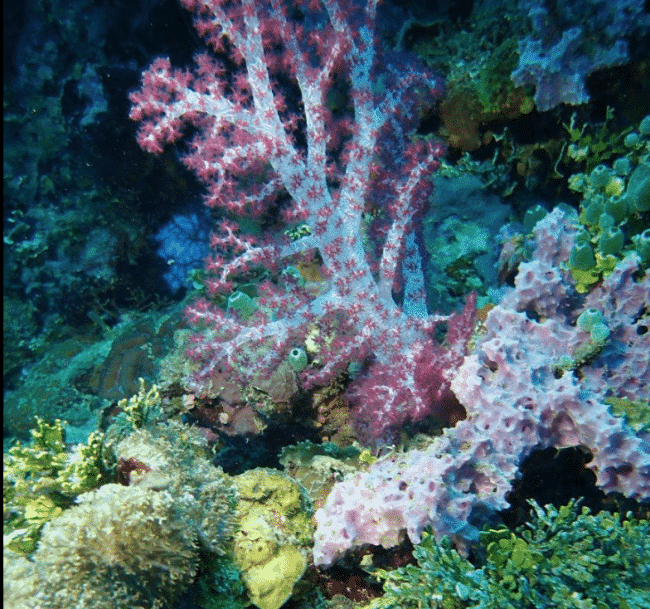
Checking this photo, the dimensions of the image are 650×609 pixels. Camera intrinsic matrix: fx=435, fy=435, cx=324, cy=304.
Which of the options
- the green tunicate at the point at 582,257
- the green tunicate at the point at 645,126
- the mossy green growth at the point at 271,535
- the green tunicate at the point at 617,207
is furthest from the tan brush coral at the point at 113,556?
the green tunicate at the point at 645,126

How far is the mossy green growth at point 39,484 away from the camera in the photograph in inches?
91.0

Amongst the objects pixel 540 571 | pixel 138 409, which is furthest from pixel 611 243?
pixel 138 409

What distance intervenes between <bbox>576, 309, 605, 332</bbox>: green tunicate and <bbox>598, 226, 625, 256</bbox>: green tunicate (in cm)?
60

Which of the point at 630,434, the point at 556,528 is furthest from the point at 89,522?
the point at 630,434

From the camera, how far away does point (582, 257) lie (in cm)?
320

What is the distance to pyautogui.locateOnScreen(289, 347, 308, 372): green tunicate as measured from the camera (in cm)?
340

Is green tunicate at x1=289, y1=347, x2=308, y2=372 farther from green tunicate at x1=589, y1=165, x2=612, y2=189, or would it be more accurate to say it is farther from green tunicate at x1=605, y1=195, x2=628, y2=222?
green tunicate at x1=589, y1=165, x2=612, y2=189

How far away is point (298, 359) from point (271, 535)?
1.24m

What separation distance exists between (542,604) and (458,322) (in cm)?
178

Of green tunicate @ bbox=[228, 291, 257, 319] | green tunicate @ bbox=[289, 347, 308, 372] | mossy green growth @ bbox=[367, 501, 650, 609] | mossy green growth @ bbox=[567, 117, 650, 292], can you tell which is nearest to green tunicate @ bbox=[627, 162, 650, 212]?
mossy green growth @ bbox=[567, 117, 650, 292]

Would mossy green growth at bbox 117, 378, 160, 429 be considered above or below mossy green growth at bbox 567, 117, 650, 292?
below

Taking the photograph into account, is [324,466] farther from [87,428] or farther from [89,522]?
[87,428]

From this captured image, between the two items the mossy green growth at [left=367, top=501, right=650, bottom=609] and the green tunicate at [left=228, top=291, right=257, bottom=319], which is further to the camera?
the green tunicate at [left=228, top=291, right=257, bottom=319]

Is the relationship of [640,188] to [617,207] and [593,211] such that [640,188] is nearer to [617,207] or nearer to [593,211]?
[617,207]
